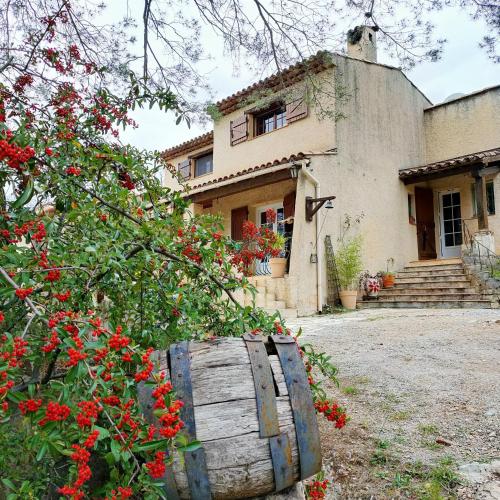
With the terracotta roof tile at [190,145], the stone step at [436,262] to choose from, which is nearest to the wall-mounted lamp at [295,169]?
the stone step at [436,262]

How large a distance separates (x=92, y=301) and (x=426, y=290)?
9.29 m

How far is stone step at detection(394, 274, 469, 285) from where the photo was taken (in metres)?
9.71

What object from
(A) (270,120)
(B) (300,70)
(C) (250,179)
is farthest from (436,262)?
(B) (300,70)

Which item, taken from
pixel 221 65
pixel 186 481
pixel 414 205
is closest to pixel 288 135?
pixel 414 205

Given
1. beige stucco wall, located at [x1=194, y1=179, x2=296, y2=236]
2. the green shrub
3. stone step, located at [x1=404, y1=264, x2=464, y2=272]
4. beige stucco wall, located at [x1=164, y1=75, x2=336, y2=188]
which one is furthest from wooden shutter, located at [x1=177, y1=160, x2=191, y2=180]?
stone step, located at [x1=404, y1=264, x2=464, y2=272]

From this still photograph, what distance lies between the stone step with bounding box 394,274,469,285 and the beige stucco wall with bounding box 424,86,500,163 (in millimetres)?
4702

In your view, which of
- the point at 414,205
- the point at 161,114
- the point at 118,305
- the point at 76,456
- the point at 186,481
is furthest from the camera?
the point at 414,205

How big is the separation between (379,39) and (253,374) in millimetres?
4161

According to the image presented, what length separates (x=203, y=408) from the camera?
1.48m

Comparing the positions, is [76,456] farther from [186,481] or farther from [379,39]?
[379,39]

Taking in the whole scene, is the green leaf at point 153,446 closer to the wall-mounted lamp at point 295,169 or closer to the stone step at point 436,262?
the wall-mounted lamp at point 295,169

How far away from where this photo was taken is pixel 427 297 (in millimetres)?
9492

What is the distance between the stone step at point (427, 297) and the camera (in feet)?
29.2

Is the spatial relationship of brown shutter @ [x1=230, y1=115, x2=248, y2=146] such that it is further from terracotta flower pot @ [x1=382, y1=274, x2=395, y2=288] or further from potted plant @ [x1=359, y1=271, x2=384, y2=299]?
terracotta flower pot @ [x1=382, y1=274, x2=395, y2=288]
